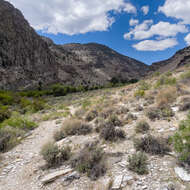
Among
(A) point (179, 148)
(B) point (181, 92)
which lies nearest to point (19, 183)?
(A) point (179, 148)

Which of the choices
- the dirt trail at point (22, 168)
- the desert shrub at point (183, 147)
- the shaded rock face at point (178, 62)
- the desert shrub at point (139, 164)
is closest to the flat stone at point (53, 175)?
the dirt trail at point (22, 168)

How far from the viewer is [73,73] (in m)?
64.8

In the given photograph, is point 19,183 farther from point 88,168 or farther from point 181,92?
point 181,92

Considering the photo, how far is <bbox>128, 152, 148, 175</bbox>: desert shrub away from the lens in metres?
2.62

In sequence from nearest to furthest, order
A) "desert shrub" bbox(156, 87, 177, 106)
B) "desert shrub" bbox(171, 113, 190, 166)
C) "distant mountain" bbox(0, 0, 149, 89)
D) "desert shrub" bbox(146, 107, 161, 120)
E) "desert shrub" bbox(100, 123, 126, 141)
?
"desert shrub" bbox(171, 113, 190, 166) → "desert shrub" bbox(100, 123, 126, 141) → "desert shrub" bbox(146, 107, 161, 120) → "desert shrub" bbox(156, 87, 177, 106) → "distant mountain" bbox(0, 0, 149, 89)

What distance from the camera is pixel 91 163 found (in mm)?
3082

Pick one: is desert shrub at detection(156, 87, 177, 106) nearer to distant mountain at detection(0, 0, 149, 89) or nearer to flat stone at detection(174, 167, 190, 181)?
flat stone at detection(174, 167, 190, 181)

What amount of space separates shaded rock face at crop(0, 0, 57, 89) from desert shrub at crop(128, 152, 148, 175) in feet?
134

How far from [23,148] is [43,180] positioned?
2532 mm

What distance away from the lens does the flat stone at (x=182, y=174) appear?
2278 mm

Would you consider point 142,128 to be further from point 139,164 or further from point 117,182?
point 117,182

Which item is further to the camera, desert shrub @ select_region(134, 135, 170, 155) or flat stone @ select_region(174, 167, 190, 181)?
desert shrub @ select_region(134, 135, 170, 155)

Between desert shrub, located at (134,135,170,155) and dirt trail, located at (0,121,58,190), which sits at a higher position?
desert shrub, located at (134,135,170,155)

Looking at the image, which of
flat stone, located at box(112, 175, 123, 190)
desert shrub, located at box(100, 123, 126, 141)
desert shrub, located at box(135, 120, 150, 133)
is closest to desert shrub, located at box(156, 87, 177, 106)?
desert shrub, located at box(135, 120, 150, 133)
